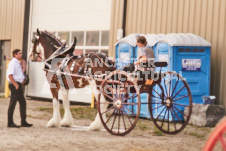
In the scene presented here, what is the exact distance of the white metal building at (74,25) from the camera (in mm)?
15250

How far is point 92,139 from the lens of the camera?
7.61 meters

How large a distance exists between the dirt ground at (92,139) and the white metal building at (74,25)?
5.71 m

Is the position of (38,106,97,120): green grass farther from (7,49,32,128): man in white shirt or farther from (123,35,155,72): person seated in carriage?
(123,35,155,72): person seated in carriage

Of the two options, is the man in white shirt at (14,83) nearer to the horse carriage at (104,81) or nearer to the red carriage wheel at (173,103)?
the horse carriage at (104,81)

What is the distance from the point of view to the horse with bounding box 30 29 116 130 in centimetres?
875

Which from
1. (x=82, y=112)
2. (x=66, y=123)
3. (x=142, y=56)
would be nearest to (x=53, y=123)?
(x=66, y=123)

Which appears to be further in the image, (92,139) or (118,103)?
(118,103)

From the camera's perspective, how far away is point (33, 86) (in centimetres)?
1742

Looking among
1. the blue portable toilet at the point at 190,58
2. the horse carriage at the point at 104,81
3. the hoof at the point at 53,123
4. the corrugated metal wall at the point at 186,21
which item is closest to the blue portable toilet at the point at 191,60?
the blue portable toilet at the point at 190,58

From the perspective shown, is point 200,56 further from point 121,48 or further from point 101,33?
point 101,33

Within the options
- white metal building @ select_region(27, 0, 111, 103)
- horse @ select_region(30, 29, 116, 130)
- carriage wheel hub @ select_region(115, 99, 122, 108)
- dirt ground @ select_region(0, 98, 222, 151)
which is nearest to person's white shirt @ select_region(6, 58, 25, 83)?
horse @ select_region(30, 29, 116, 130)

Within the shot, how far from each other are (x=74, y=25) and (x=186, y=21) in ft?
18.0

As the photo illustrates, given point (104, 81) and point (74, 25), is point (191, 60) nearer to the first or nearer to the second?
point (104, 81)

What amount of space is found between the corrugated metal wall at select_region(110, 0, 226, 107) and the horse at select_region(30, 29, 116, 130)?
3.79 metres
